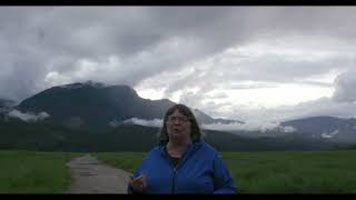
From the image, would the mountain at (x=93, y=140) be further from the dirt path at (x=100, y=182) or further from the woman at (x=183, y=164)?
the woman at (x=183, y=164)

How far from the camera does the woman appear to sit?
260 centimetres

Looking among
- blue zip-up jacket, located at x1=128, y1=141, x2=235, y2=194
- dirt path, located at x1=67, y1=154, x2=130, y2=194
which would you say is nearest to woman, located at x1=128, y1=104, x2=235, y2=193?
blue zip-up jacket, located at x1=128, y1=141, x2=235, y2=194

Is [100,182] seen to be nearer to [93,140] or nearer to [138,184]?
[138,184]

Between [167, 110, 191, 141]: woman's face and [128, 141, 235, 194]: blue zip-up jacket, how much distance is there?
0.07 m

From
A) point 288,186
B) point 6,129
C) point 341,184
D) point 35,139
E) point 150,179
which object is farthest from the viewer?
point 6,129

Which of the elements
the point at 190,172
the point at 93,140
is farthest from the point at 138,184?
the point at 93,140

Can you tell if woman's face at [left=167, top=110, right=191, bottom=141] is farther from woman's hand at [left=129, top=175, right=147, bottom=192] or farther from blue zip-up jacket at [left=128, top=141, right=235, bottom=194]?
woman's hand at [left=129, top=175, right=147, bottom=192]

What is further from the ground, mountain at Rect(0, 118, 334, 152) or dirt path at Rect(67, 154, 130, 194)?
mountain at Rect(0, 118, 334, 152)

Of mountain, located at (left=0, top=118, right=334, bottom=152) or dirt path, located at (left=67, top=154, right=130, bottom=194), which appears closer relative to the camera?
dirt path, located at (left=67, top=154, right=130, bottom=194)

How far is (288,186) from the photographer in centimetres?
1894

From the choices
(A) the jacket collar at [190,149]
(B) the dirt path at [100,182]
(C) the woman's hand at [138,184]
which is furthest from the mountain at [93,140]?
(C) the woman's hand at [138,184]

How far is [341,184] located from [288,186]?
2.57 m
